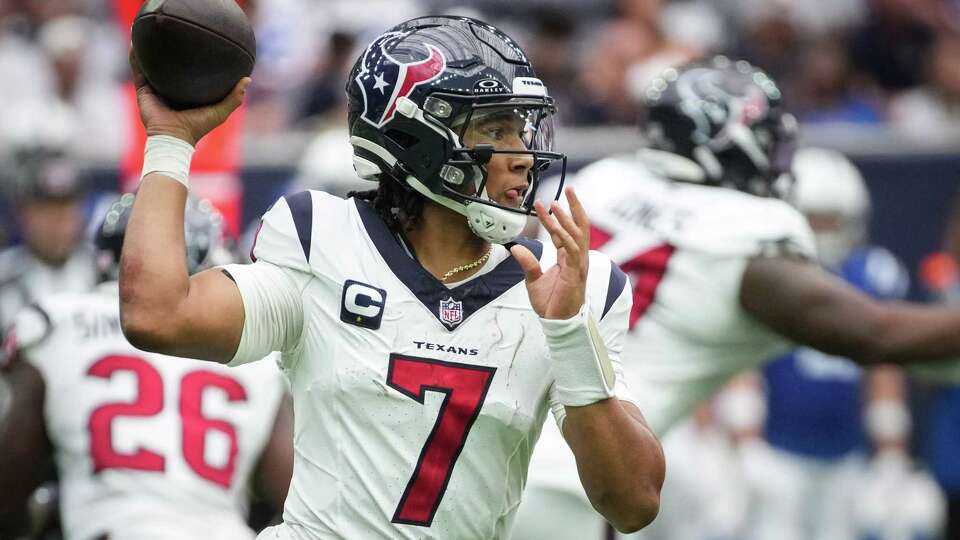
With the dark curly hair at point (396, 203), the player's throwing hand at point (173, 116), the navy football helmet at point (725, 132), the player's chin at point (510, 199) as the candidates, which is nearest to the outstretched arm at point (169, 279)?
the player's throwing hand at point (173, 116)

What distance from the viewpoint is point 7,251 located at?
900 cm

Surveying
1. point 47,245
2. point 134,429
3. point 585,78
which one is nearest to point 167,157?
point 134,429

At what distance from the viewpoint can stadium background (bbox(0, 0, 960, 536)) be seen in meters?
9.05

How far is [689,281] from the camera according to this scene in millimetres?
4746

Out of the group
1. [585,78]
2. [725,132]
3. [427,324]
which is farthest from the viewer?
[585,78]

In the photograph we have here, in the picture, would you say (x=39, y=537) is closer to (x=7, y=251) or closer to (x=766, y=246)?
(x=766, y=246)

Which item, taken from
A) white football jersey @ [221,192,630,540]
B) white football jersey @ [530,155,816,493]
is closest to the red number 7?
white football jersey @ [221,192,630,540]

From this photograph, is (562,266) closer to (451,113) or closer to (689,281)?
(451,113)

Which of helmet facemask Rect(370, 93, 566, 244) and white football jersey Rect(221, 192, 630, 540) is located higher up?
helmet facemask Rect(370, 93, 566, 244)

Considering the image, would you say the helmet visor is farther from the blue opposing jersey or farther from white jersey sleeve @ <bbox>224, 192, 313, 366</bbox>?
the blue opposing jersey

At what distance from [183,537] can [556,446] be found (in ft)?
3.54

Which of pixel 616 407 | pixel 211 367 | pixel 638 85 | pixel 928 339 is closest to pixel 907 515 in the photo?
pixel 638 85

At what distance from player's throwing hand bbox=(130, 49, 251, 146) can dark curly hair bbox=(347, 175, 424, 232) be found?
1.25 feet

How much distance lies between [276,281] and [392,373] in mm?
297
